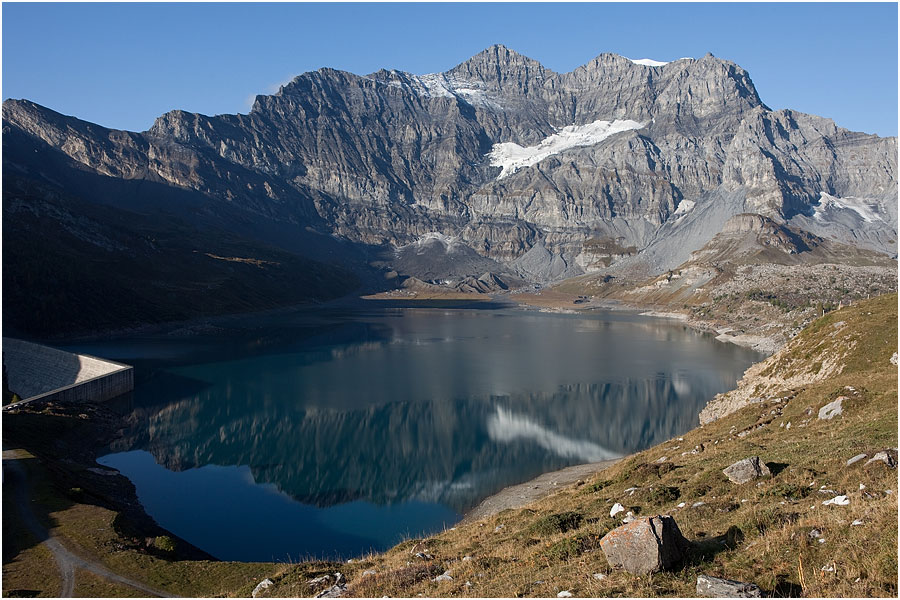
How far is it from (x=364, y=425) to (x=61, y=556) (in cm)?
4270

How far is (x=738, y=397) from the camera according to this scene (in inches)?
2405

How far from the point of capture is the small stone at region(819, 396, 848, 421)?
3200 cm

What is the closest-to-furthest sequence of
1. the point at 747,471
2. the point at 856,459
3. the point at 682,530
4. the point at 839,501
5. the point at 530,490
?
1. the point at 839,501
2. the point at 682,530
3. the point at 856,459
4. the point at 747,471
5. the point at 530,490

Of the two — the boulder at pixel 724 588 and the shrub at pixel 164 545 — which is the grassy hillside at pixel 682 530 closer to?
the shrub at pixel 164 545

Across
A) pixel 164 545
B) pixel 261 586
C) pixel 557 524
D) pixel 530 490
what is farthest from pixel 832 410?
pixel 164 545

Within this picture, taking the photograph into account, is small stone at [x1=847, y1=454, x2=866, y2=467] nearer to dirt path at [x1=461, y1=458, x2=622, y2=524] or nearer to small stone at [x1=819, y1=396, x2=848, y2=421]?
small stone at [x1=819, y1=396, x2=848, y2=421]

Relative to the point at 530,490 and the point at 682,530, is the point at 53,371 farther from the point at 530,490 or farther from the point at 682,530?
the point at 682,530

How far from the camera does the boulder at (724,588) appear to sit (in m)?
11.2

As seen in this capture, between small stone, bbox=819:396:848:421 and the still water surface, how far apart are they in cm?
2445

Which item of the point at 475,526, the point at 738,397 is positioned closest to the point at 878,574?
the point at 475,526

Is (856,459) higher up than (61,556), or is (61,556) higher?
(856,459)

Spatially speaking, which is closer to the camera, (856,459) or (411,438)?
(856,459)

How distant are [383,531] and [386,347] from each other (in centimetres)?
9196

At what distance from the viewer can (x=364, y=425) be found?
68312 mm
